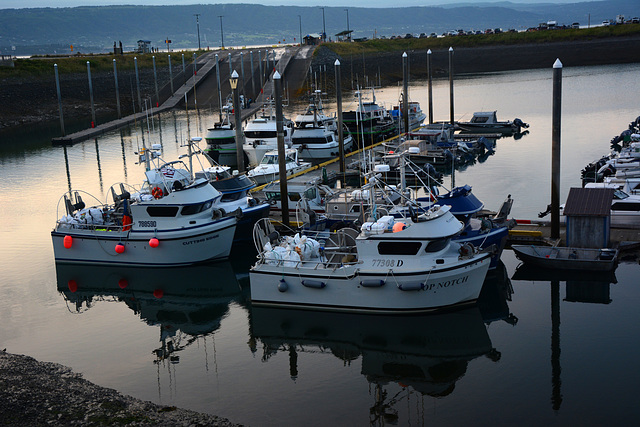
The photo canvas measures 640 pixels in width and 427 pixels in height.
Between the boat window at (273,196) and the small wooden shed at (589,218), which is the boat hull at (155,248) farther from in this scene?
the small wooden shed at (589,218)

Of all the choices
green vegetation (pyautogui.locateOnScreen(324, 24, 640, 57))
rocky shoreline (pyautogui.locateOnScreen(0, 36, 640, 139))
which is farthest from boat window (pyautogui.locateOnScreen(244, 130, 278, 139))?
green vegetation (pyautogui.locateOnScreen(324, 24, 640, 57))

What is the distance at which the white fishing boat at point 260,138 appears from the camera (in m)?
37.7

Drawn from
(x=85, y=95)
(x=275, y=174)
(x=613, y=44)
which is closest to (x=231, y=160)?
(x=275, y=174)

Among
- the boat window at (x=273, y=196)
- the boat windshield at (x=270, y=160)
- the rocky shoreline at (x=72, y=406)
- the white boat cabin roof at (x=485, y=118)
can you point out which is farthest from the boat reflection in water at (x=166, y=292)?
the white boat cabin roof at (x=485, y=118)

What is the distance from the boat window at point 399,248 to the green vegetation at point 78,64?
59058 mm

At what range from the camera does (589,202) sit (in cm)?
1950

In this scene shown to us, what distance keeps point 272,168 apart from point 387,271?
16390 mm

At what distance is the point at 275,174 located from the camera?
104 feet

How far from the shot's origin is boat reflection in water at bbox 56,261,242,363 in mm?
18344

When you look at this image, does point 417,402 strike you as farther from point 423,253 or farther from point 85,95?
point 85,95

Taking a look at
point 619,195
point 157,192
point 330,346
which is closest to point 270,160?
point 157,192

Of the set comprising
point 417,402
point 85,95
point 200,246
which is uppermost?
point 85,95

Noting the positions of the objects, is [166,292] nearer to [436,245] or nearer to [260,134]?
[436,245]

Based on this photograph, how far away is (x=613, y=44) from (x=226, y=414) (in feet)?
286
